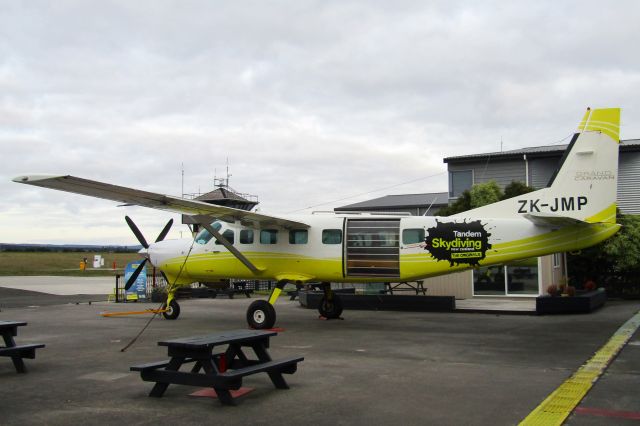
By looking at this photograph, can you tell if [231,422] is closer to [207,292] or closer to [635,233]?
[207,292]

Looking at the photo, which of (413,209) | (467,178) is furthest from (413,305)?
(413,209)

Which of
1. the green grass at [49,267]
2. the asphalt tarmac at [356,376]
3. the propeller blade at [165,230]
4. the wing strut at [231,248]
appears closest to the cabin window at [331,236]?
the wing strut at [231,248]

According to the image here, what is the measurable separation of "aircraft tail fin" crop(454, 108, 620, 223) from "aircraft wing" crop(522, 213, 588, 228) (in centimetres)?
17

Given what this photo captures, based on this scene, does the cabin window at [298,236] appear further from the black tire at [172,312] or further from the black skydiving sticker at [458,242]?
the black tire at [172,312]

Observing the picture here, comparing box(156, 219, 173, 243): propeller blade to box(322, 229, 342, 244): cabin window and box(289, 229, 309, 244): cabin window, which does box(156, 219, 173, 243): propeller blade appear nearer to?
box(289, 229, 309, 244): cabin window

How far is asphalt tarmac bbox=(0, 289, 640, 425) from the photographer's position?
6.52 metres

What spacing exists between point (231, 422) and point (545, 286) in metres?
21.0

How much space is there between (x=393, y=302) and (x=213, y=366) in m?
14.7

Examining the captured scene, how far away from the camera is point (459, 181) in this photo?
40.0 m

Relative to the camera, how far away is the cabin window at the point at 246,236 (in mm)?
17297

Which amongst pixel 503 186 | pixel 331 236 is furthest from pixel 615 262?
pixel 331 236

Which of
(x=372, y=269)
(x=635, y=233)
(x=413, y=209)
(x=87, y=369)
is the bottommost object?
(x=87, y=369)

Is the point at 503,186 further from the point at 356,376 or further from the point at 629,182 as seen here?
the point at 356,376

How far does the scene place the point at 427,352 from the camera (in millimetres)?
11273
